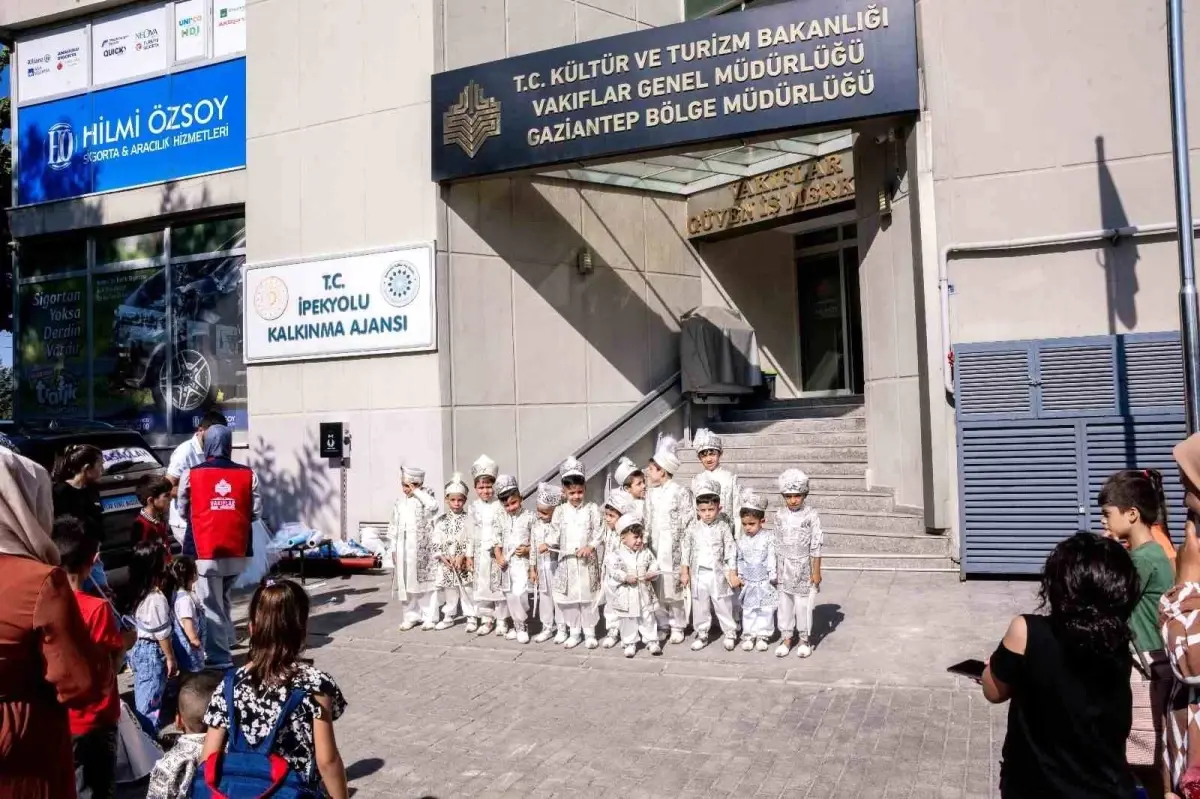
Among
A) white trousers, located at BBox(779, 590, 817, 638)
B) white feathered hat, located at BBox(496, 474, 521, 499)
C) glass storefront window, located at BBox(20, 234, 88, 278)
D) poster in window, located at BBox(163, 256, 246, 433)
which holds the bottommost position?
white trousers, located at BBox(779, 590, 817, 638)

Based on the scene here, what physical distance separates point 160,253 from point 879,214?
33.7 feet

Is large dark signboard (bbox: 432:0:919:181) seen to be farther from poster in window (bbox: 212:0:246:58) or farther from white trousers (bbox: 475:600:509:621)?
white trousers (bbox: 475:600:509:621)

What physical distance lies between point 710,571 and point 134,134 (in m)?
12.0

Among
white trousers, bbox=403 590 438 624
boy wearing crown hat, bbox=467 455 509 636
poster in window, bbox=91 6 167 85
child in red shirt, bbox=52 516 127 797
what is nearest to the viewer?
child in red shirt, bbox=52 516 127 797

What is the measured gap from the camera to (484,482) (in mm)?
9086

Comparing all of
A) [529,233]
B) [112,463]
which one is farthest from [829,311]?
[112,463]

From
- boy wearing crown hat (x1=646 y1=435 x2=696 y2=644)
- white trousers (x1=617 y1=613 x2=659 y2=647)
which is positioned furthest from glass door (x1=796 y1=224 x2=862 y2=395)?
white trousers (x1=617 y1=613 x2=659 y2=647)

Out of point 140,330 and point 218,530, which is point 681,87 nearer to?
point 218,530

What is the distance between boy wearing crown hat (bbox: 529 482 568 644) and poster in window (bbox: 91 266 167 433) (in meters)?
8.27

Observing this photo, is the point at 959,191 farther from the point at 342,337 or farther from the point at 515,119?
the point at 342,337

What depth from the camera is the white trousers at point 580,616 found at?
834 cm

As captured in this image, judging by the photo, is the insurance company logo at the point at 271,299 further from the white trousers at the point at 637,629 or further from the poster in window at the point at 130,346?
the white trousers at the point at 637,629

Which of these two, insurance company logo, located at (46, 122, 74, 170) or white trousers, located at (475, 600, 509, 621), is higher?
insurance company logo, located at (46, 122, 74, 170)

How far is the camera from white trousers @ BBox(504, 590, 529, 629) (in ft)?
28.4
